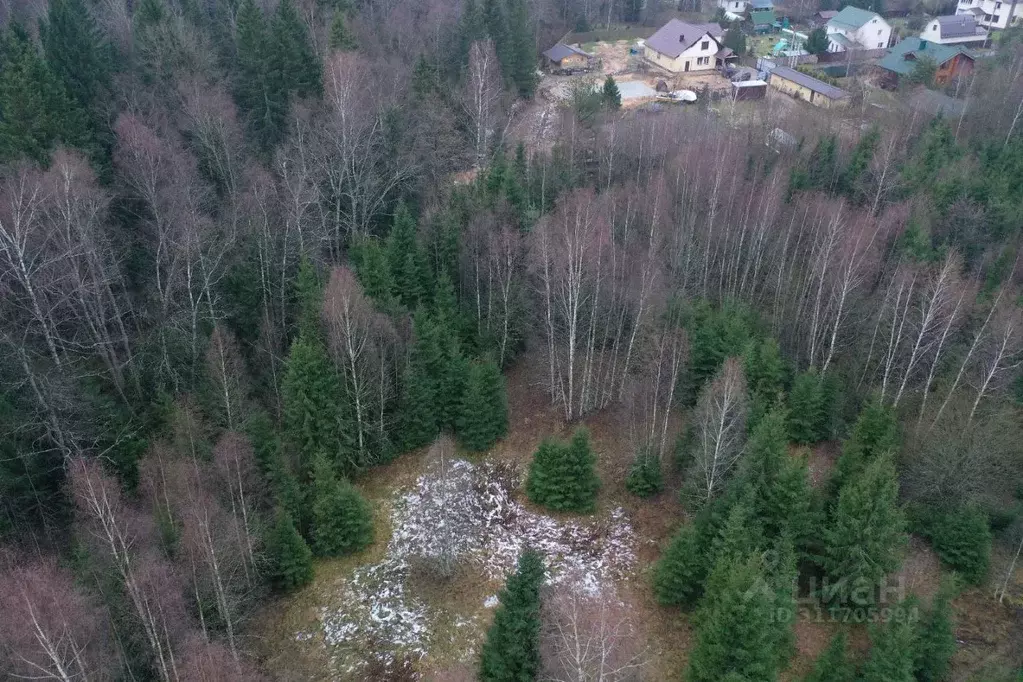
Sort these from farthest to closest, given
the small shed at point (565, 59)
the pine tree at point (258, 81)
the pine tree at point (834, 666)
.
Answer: the small shed at point (565, 59), the pine tree at point (258, 81), the pine tree at point (834, 666)

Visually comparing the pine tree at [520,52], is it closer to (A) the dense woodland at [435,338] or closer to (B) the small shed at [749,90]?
(A) the dense woodland at [435,338]

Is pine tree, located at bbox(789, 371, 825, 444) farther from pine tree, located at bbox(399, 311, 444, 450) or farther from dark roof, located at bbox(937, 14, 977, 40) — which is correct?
dark roof, located at bbox(937, 14, 977, 40)

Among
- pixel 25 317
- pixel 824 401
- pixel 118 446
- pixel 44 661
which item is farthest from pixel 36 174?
pixel 824 401

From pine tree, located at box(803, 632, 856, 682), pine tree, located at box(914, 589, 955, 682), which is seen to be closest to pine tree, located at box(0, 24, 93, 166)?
pine tree, located at box(803, 632, 856, 682)

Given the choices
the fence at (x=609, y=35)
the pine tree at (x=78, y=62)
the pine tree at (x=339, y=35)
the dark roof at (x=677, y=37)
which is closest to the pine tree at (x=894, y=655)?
the pine tree at (x=78, y=62)

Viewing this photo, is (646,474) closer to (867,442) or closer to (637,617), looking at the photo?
(637,617)

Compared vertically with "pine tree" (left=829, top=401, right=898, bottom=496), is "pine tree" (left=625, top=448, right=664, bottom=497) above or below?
below

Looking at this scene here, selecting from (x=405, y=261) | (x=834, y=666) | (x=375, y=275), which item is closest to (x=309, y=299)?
(x=375, y=275)
